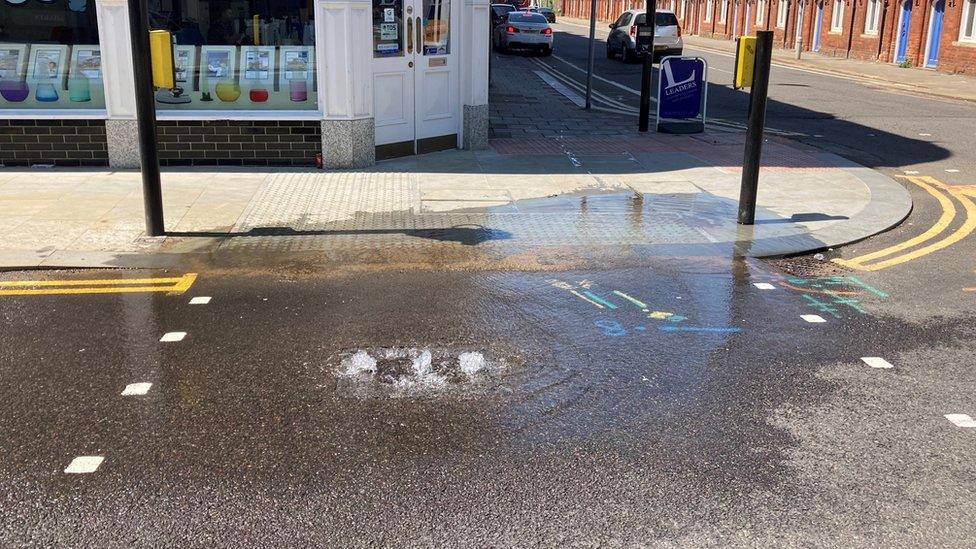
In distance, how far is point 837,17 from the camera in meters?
40.0

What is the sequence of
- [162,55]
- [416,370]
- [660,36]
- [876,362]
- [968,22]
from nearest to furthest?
[416,370], [876,362], [162,55], [968,22], [660,36]

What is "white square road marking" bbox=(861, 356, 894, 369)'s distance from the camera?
580cm

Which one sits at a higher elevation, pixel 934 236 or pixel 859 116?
pixel 859 116

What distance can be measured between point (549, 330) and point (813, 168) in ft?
25.6

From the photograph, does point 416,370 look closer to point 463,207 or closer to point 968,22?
point 463,207

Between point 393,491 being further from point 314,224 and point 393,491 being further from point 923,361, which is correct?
point 314,224

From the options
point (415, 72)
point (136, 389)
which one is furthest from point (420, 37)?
point (136, 389)

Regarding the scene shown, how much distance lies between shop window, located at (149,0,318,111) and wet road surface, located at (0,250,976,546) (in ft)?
16.7

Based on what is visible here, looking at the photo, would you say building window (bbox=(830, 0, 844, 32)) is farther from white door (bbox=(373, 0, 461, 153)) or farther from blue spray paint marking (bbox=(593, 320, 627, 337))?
blue spray paint marking (bbox=(593, 320, 627, 337))

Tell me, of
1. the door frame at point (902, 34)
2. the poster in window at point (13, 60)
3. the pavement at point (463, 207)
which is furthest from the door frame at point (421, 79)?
the door frame at point (902, 34)

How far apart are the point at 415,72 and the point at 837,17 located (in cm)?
3307

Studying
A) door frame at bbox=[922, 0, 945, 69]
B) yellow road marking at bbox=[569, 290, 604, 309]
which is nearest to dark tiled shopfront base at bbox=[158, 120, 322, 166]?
yellow road marking at bbox=[569, 290, 604, 309]

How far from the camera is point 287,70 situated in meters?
12.0

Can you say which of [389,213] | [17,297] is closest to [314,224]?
[389,213]
